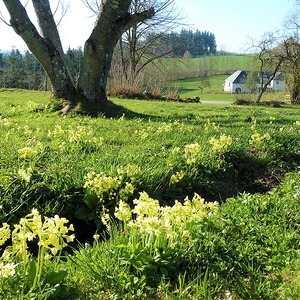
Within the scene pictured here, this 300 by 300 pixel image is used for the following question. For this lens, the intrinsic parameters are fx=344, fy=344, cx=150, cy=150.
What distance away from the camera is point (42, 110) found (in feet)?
30.2

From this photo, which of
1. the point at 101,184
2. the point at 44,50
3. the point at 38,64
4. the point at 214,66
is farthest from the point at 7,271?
the point at 214,66

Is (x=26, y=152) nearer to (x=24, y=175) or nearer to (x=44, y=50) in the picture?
(x=24, y=175)

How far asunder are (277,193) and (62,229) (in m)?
2.67

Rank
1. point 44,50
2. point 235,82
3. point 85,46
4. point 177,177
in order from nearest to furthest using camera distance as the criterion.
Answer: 1. point 177,177
2. point 85,46
3. point 44,50
4. point 235,82

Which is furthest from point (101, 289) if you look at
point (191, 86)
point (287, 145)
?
point (191, 86)

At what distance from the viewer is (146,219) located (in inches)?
91.3

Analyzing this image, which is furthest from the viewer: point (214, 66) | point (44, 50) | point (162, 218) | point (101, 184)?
point (214, 66)

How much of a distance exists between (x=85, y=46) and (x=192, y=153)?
5.51m

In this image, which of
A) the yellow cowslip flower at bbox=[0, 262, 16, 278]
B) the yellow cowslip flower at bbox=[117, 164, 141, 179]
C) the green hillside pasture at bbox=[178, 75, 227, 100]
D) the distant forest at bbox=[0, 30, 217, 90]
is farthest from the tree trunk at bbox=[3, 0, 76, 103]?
the green hillside pasture at bbox=[178, 75, 227, 100]

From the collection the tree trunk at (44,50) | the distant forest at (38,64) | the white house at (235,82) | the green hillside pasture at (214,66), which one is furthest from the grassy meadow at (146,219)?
the white house at (235,82)

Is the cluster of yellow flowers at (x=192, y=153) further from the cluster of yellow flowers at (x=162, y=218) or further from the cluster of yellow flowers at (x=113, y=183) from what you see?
the cluster of yellow flowers at (x=162, y=218)

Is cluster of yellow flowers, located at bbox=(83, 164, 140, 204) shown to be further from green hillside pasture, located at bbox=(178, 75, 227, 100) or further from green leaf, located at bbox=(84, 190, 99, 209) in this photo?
green hillside pasture, located at bbox=(178, 75, 227, 100)

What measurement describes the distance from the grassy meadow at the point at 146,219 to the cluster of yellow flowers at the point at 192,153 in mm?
29

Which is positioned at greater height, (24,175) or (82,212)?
(24,175)
